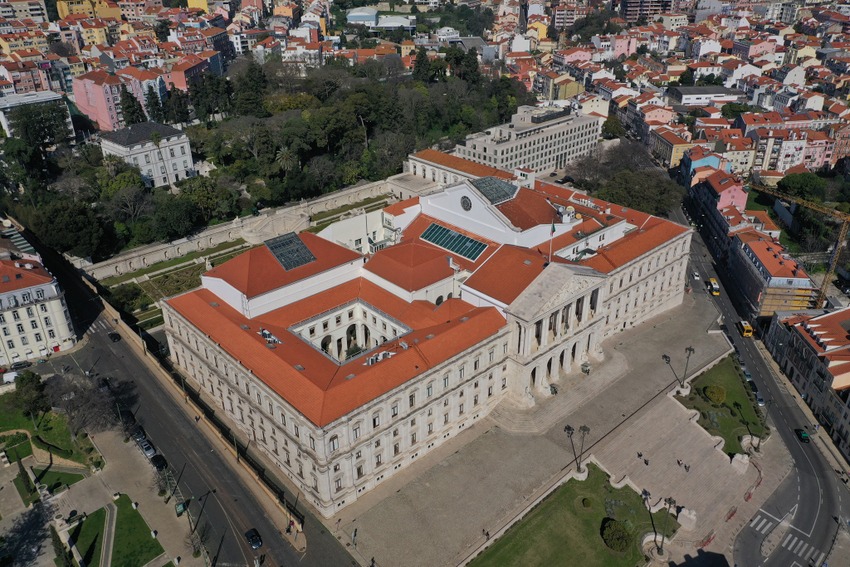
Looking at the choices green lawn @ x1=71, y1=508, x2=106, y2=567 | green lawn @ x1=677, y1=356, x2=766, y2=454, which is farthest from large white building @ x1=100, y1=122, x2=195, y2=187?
green lawn @ x1=677, y1=356, x2=766, y2=454

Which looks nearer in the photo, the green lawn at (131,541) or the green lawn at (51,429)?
the green lawn at (131,541)

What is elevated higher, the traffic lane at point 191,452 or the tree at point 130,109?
the tree at point 130,109

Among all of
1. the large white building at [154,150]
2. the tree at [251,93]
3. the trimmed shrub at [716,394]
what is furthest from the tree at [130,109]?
the trimmed shrub at [716,394]

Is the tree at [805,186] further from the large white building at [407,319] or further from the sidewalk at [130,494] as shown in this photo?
the sidewalk at [130,494]

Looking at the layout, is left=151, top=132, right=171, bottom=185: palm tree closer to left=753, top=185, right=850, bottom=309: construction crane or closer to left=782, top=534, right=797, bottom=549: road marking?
left=753, top=185, right=850, bottom=309: construction crane

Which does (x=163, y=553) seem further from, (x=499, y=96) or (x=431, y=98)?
(x=499, y=96)
